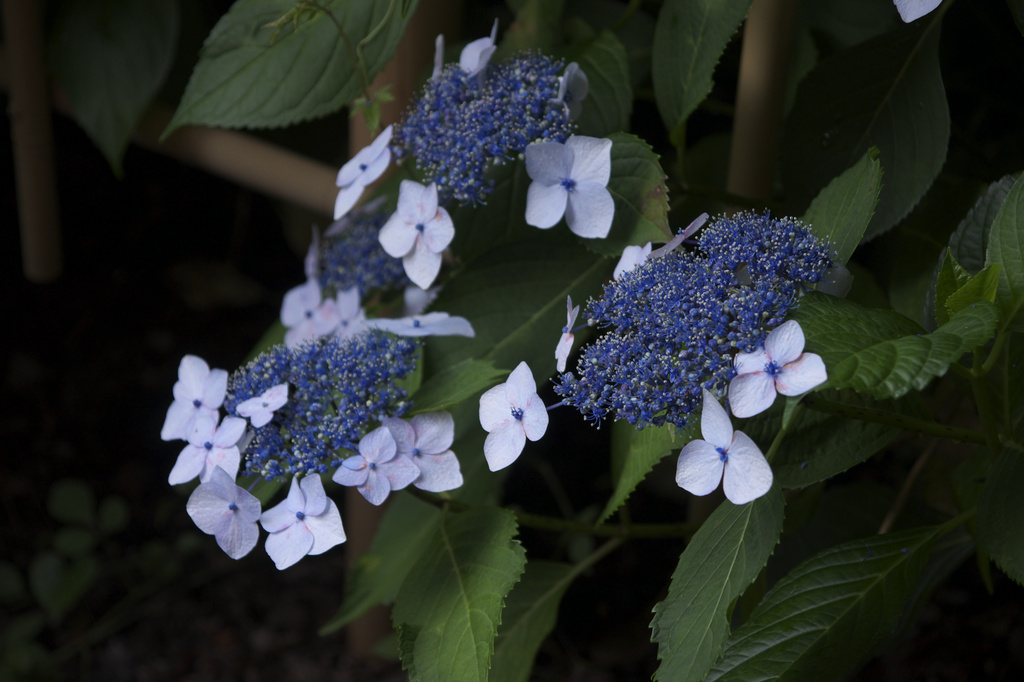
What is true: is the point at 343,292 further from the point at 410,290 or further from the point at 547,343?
the point at 547,343

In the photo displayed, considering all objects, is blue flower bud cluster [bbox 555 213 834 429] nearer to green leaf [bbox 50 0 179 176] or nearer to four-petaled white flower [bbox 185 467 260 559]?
four-petaled white flower [bbox 185 467 260 559]

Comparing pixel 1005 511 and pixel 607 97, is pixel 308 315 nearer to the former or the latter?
pixel 607 97

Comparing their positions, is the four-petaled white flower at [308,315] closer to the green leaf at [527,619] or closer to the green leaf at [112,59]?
the green leaf at [527,619]

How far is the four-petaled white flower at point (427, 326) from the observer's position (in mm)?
665

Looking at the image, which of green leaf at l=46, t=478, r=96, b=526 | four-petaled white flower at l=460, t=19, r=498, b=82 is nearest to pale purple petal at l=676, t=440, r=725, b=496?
four-petaled white flower at l=460, t=19, r=498, b=82

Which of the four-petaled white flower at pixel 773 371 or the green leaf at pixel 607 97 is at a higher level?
the green leaf at pixel 607 97

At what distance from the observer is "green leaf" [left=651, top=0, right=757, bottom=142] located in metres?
0.66

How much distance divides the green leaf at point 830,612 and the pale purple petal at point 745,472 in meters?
0.18

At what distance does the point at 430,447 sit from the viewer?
2.02 ft

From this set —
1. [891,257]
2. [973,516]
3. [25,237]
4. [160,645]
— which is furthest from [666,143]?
[160,645]

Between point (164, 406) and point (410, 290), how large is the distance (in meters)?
0.92

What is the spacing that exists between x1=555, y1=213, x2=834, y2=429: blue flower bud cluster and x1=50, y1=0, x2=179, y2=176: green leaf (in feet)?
2.75

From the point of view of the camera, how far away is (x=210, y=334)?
1638 mm

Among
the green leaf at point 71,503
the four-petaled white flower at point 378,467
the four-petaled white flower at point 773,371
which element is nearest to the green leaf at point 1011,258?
the four-petaled white flower at point 773,371
